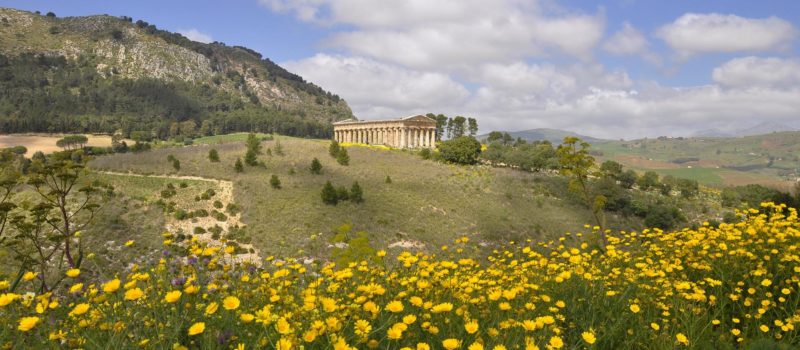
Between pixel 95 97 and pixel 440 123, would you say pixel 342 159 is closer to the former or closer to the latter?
pixel 440 123

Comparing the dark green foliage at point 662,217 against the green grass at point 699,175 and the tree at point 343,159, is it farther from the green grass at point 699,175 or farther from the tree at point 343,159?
the green grass at point 699,175

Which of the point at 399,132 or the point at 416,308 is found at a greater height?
the point at 399,132

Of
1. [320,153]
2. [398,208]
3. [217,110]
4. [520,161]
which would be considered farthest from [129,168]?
[217,110]

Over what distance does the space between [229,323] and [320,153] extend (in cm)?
7317

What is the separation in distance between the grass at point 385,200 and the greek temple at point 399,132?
39.1 m

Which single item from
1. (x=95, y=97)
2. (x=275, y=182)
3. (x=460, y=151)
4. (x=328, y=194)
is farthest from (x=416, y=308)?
(x=95, y=97)

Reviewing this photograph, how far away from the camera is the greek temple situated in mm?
116000

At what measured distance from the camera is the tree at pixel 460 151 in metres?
81.2

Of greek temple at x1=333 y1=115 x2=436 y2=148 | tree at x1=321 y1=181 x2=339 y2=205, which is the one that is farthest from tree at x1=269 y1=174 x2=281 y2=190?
greek temple at x1=333 y1=115 x2=436 y2=148

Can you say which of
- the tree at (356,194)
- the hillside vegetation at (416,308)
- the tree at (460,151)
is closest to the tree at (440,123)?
the tree at (460,151)

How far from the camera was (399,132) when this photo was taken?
385 ft

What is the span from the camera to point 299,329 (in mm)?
3564

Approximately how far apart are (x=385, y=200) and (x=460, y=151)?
32341 mm

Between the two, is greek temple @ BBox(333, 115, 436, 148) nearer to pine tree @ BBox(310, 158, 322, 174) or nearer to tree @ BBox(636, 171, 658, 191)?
tree @ BBox(636, 171, 658, 191)
